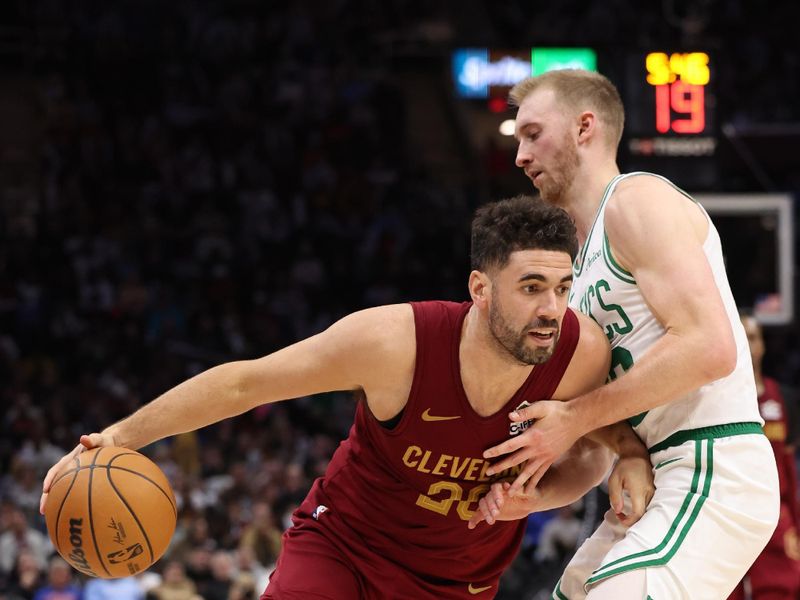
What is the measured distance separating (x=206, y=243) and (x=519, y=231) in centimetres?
1201

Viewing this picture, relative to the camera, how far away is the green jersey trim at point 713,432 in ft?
11.1

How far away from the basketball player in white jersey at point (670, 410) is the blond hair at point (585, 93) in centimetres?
36

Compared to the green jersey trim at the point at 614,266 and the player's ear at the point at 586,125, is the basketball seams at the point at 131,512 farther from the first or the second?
the player's ear at the point at 586,125

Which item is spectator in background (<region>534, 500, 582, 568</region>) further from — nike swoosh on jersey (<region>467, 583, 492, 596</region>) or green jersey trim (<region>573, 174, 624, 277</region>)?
green jersey trim (<region>573, 174, 624, 277</region>)

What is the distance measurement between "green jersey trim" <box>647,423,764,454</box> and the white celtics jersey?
12 mm

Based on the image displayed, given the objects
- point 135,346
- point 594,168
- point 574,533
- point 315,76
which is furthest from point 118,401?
point 594,168

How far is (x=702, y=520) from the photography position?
3.29m

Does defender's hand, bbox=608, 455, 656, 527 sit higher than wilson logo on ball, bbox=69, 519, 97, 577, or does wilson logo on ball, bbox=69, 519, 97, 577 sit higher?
defender's hand, bbox=608, 455, 656, 527

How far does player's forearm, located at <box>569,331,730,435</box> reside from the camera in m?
3.24

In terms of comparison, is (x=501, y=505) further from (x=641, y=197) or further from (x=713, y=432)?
(x=641, y=197)

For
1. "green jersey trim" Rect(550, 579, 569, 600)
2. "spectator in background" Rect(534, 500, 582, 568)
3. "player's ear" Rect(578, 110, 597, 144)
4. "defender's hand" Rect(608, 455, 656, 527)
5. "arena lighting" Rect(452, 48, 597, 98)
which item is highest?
"arena lighting" Rect(452, 48, 597, 98)

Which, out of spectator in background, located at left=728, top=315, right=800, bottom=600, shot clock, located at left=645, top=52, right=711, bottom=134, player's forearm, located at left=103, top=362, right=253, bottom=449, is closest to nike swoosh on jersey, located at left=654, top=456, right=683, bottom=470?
player's forearm, located at left=103, top=362, right=253, bottom=449

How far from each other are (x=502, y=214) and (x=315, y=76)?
47.3ft

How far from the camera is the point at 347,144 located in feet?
55.7
